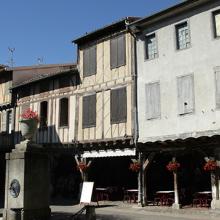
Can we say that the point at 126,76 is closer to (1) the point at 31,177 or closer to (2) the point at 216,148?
(2) the point at 216,148

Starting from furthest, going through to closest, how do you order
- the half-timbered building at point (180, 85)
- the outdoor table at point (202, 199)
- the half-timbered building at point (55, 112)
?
the half-timbered building at point (55, 112) → the outdoor table at point (202, 199) → the half-timbered building at point (180, 85)

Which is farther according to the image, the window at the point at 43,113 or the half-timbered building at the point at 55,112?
the window at the point at 43,113

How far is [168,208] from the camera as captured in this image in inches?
655

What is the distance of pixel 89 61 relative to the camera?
20375 mm

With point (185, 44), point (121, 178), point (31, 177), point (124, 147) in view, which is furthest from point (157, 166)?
point (31, 177)

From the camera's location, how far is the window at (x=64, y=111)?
21.3 metres

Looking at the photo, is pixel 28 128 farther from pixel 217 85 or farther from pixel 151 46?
pixel 151 46

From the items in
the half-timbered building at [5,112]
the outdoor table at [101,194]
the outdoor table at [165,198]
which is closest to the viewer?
the outdoor table at [165,198]

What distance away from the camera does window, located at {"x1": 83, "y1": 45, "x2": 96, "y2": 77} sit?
66.1 feet

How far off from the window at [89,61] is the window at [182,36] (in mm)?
4763

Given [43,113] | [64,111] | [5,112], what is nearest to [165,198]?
[64,111]

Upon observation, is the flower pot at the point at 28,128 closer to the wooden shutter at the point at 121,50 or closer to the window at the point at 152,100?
the window at the point at 152,100

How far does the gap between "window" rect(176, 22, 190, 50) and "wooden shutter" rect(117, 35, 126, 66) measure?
283cm

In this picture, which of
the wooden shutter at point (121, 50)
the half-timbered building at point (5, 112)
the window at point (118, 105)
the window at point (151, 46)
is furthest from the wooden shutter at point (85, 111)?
the half-timbered building at point (5, 112)
